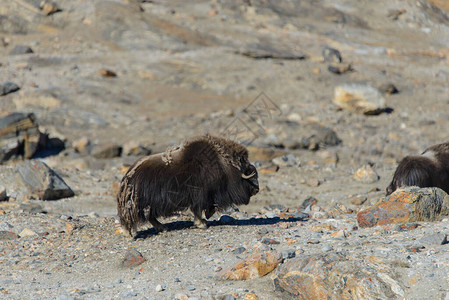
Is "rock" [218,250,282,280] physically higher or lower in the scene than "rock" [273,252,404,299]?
lower

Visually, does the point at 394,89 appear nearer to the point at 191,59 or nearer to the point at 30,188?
the point at 191,59

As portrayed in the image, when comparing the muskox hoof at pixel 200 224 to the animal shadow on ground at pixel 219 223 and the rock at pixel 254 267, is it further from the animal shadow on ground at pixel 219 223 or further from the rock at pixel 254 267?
the rock at pixel 254 267

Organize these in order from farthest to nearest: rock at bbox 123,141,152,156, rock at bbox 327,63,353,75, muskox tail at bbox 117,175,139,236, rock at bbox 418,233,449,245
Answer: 1. rock at bbox 327,63,353,75
2. rock at bbox 123,141,152,156
3. muskox tail at bbox 117,175,139,236
4. rock at bbox 418,233,449,245

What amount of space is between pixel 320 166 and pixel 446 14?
18.0 metres

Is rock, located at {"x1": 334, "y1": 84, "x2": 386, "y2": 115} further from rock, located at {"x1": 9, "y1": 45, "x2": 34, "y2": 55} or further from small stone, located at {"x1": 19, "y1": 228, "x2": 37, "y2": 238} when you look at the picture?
small stone, located at {"x1": 19, "y1": 228, "x2": 37, "y2": 238}

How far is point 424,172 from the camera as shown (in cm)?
770

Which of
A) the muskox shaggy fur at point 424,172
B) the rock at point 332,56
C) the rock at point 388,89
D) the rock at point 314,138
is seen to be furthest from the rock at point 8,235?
the rock at point 332,56

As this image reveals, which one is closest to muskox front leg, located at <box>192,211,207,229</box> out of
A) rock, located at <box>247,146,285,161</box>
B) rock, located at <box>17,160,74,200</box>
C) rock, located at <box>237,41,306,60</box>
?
rock, located at <box>17,160,74,200</box>

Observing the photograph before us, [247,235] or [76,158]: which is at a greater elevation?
[247,235]

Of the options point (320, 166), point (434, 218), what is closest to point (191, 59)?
point (320, 166)

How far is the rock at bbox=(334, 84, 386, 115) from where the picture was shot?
52.0ft

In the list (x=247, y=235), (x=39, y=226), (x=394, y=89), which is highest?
(x=247, y=235)

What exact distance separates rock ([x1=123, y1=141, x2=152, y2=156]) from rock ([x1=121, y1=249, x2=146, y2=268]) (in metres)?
7.23

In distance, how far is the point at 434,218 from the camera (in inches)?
241
